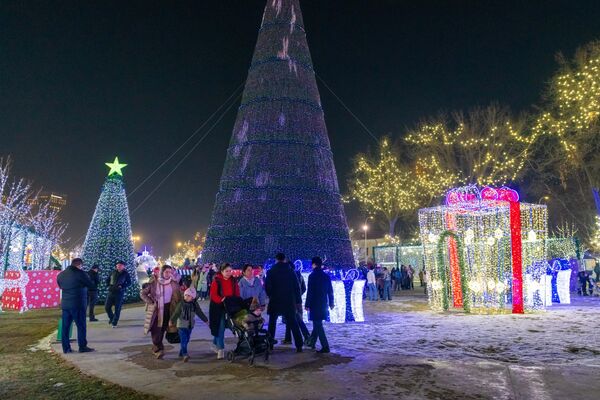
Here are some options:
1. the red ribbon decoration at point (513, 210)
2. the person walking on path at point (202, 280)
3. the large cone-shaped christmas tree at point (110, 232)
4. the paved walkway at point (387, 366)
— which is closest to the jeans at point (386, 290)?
the red ribbon decoration at point (513, 210)

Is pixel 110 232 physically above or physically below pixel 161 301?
above

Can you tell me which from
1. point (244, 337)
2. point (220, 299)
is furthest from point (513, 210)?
point (220, 299)

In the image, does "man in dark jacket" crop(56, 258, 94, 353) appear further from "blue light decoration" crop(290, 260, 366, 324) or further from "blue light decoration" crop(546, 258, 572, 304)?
"blue light decoration" crop(546, 258, 572, 304)

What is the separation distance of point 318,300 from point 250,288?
3.84 feet

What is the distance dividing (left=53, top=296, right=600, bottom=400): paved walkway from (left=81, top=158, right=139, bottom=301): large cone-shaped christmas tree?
22.2ft

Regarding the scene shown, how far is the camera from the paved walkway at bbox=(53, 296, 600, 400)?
539 centimetres

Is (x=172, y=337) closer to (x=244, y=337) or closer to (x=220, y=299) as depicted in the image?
(x=220, y=299)

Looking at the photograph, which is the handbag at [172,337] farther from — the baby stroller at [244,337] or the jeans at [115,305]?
the jeans at [115,305]

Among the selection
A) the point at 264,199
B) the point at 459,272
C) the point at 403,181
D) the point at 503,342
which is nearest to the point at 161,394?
the point at 503,342

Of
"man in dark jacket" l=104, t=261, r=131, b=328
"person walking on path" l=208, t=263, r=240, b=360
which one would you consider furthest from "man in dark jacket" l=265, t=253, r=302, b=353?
"man in dark jacket" l=104, t=261, r=131, b=328

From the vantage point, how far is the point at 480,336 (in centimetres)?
914

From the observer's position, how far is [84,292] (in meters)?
8.41

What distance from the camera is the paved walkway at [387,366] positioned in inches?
212

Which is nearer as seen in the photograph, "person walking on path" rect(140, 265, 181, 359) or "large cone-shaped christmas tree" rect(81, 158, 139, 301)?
"person walking on path" rect(140, 265, 181, 359)
